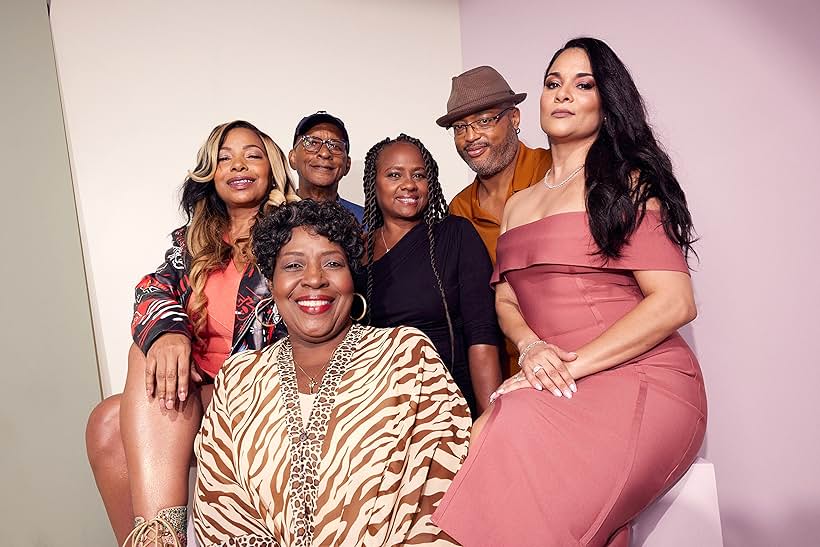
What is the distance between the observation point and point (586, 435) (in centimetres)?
197

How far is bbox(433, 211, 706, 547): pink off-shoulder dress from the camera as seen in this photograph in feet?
6.22

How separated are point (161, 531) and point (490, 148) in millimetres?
1993

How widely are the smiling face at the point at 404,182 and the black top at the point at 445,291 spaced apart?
0.29ft

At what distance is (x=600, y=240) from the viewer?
7.28 feet

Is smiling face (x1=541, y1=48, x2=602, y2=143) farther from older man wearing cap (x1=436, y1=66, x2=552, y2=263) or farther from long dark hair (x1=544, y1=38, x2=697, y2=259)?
older man wearing cap (x1=436, y1=66, x2=552, y2=263)

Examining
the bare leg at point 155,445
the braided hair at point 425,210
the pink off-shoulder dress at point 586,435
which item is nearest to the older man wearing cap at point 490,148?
the braided hair at point 425,210

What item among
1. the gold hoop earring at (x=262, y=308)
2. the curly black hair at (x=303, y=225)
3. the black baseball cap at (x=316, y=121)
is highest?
the black baseball cap at (x=316, y=121)

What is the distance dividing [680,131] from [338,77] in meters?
2.27

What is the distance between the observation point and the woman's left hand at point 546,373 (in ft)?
6.84

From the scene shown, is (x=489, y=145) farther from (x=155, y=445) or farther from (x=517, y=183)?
(x=155, y=445)

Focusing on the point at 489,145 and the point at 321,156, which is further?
the point at 321,156

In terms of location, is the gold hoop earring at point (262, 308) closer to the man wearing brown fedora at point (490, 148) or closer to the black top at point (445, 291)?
the black top at point (445, 291)

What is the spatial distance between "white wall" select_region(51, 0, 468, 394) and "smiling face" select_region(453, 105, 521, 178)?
1653mm

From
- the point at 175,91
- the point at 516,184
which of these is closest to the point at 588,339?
the point at 516,184
